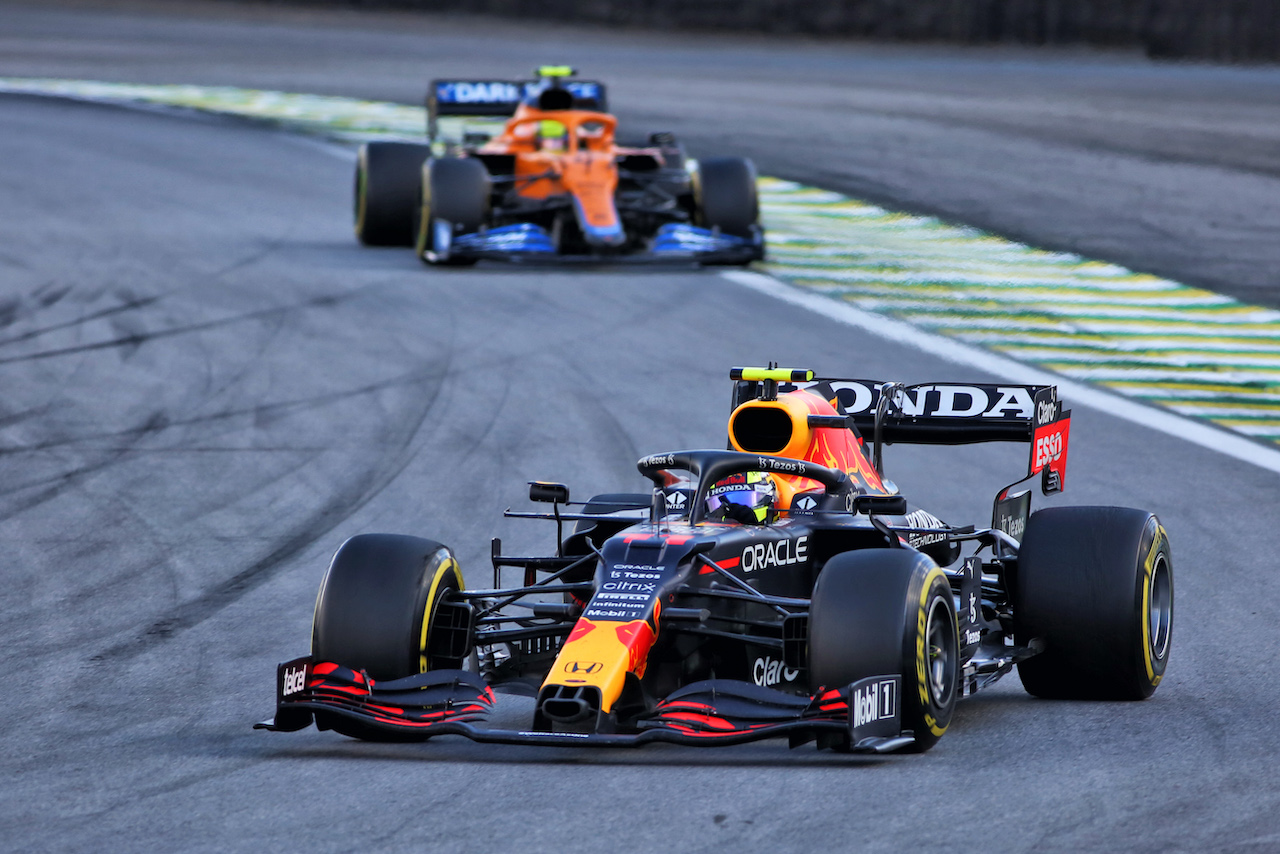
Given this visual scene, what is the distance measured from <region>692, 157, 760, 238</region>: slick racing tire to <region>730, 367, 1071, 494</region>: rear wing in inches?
402

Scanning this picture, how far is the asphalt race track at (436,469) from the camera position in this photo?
654cm

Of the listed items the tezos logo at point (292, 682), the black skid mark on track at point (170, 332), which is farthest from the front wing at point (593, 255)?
the tezos logo at point (292, 682)

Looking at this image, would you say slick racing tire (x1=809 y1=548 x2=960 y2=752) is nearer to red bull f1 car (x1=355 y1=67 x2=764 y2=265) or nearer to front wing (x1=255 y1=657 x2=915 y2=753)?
front wing (x1=255 y1=657 x2=915 y2=753)

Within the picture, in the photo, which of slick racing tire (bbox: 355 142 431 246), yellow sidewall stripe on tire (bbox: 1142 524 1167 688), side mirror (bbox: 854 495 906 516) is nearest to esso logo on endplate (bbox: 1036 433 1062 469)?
yellow sidewall stripe on tire (bbox: 1142 524 1167 688)

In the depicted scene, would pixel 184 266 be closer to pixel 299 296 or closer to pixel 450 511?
pixel 299 296

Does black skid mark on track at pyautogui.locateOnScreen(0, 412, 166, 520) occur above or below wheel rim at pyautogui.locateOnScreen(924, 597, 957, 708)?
below

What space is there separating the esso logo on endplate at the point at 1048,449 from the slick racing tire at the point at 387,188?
12414mm

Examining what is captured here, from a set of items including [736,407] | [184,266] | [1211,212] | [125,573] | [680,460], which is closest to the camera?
[680,460]

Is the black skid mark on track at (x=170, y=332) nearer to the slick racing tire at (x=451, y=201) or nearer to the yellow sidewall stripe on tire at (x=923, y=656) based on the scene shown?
the slick racing tire at (x=451, y=201)

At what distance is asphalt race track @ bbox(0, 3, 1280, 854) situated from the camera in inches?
257

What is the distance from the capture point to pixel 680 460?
816 cm

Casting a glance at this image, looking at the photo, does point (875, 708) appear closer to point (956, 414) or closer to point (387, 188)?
point (956, 414)

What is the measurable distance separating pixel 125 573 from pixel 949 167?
727 inches

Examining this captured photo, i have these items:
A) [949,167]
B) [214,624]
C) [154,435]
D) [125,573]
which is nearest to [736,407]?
[214,624]
